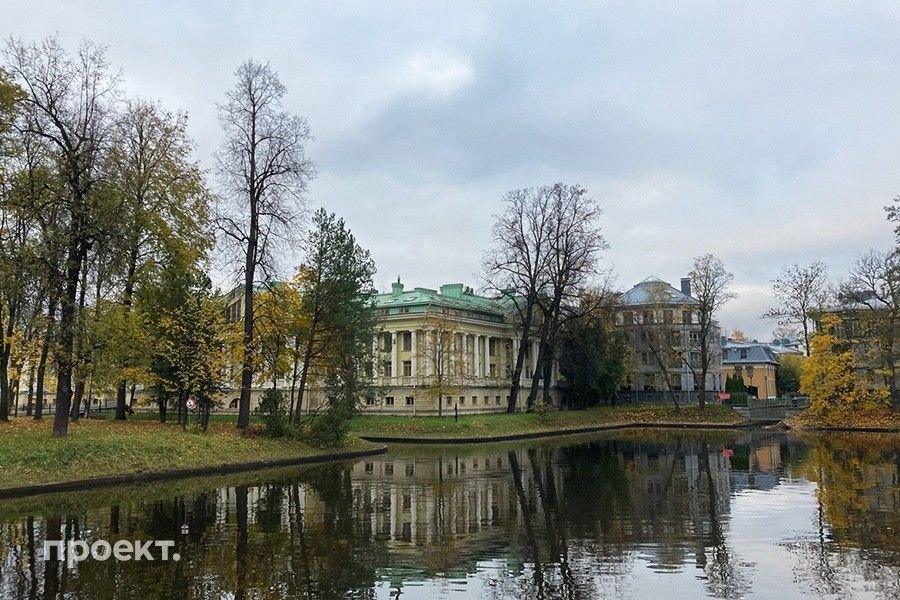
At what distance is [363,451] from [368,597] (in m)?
26.8

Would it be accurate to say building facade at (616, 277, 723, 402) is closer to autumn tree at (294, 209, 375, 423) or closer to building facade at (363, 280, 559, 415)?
building facade at (363, 280, 559, 415)

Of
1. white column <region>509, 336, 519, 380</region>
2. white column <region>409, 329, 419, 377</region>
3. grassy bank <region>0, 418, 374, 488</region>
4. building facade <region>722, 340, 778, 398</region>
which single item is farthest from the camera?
building facade <region>722, 340, 778, 398</region>

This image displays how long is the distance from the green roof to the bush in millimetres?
28808

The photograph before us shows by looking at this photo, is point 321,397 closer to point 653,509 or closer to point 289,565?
point 653,509

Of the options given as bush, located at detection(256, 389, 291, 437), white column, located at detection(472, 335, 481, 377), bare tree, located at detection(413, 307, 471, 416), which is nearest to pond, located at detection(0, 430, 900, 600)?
bush, located at detection(256, 389, 291, 437)

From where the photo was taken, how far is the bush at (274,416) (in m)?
33.2

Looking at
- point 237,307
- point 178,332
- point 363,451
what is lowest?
point 363,451

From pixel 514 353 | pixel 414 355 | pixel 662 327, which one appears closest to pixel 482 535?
pixel 414 355

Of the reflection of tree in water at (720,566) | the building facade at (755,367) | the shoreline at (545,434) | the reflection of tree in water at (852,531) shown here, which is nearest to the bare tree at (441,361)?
the shoreline at (545,434)

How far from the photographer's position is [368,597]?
9.48 metres

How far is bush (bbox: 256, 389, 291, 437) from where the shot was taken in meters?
33.2

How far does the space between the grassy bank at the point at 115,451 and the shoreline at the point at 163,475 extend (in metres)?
0.15

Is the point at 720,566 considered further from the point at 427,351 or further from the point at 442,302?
the point at 442,302

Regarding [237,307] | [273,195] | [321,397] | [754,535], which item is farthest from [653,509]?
[321,397]
